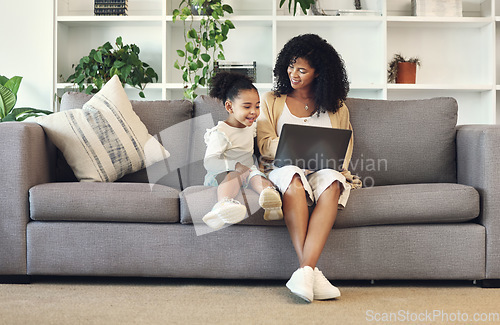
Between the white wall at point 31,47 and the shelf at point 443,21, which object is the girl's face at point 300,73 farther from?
the white wall at point 31,47

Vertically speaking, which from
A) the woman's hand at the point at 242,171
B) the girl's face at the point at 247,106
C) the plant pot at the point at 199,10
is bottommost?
the woman's hand at the point at 242,171

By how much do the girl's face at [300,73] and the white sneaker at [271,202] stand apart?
681mm

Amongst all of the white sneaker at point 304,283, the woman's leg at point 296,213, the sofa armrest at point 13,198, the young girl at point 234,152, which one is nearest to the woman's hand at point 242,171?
the young girl at point 234,152

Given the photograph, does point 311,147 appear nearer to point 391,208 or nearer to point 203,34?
point 391,208

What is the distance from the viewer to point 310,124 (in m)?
2.45

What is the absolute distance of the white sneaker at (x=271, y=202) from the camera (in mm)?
1927

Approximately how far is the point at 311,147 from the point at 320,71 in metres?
0.54

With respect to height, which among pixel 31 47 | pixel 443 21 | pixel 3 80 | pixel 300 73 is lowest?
pixel 300 73

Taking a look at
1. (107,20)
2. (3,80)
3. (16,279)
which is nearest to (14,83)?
(3,80)

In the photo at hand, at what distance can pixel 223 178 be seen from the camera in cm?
218

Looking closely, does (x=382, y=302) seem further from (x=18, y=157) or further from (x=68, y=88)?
(x=68, y=88)

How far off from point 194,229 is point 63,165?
0.75m

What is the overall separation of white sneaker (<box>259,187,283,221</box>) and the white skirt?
0.07 meters

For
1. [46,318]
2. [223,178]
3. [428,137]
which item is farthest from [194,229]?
[428,137]
